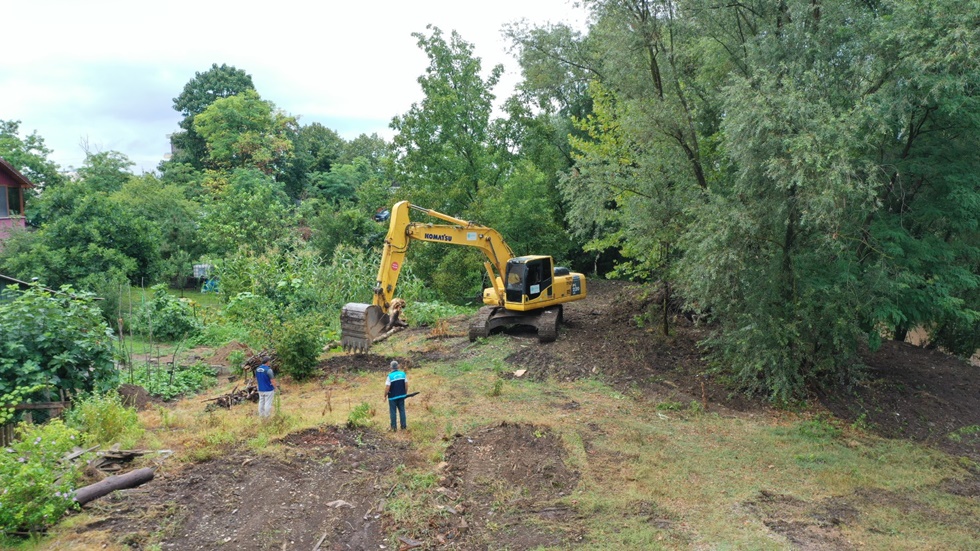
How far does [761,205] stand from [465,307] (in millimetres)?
14361

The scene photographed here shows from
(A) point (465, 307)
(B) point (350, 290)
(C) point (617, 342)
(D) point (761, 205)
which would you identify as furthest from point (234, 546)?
(A) point (465, 307)

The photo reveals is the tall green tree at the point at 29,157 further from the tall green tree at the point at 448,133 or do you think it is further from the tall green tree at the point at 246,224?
the tall green tree at the point at 448,133

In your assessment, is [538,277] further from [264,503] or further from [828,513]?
[264,503]

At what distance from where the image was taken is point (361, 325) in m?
16.1

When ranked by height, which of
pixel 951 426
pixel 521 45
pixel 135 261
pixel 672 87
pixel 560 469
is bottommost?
pixel 951 426

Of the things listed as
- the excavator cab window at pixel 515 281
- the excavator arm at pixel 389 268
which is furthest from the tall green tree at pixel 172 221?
the excavator cab window at pixel 515 281

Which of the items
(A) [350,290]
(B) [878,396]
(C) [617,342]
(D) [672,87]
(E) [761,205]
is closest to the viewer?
(E) [761,205]

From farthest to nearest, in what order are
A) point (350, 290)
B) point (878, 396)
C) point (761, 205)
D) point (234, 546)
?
point (350, 290), point (878, 396), point (761, 205), point (234, 546)

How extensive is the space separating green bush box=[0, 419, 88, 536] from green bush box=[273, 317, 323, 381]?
23.0ft

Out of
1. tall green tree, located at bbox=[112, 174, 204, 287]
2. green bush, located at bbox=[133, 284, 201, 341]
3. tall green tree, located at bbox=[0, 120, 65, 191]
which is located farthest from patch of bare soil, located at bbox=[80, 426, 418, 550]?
tall green tree, located at bbox=[0, 120, 65, 191]

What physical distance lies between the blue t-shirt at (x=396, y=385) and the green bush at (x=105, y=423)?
3843 millimetres

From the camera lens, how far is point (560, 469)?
9859 millimetres

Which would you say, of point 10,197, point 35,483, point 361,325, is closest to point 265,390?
point 35,483

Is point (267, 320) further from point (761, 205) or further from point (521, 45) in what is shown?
point (521, 45)
